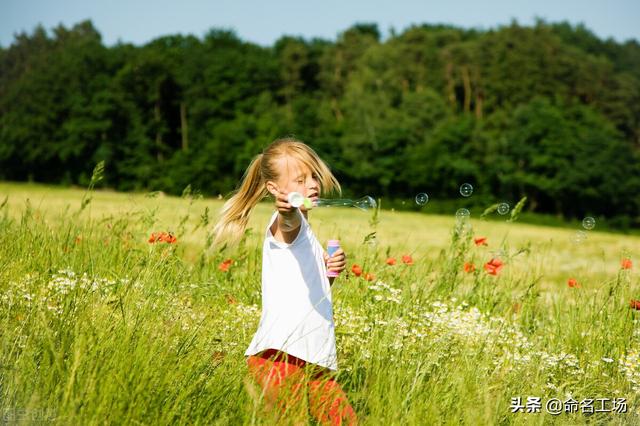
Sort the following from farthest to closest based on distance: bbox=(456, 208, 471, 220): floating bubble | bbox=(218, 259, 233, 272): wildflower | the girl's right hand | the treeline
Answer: the treeline < bbox=(456, 208, 471, 220): floating bubble < bbox=(218, 259, 233, 272): wildflower < the girl's right hand

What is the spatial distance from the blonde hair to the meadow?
39 cm

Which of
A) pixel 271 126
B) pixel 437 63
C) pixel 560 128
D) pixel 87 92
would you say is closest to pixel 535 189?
pixel 560 128

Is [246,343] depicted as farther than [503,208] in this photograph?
No

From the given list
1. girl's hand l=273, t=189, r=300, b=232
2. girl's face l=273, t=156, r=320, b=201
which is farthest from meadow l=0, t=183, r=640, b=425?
girl's face l=273, t=156, r=320, b=201

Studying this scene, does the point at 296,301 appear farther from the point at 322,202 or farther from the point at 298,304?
the point at 322,202

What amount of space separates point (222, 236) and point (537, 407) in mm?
1985

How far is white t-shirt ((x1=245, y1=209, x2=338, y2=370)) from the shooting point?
3549 millimetres

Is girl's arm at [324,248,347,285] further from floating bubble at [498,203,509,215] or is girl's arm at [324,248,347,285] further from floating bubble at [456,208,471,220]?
floating bubble at [498,203,509,215]

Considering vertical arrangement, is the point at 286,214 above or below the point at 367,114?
below

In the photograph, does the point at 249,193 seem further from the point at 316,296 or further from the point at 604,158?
the point at 604,158

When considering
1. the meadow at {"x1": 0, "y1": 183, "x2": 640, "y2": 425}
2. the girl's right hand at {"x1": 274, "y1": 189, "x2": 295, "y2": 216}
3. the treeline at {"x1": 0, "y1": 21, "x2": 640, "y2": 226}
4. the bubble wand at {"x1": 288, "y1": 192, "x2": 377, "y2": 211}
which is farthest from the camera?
the treeline at {"x1": 0, "y1": 21, "x2": 640, "y2": 226}

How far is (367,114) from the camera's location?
195ft

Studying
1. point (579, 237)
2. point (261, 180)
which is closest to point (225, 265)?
point (261, 180)

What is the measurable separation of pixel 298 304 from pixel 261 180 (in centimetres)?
84
